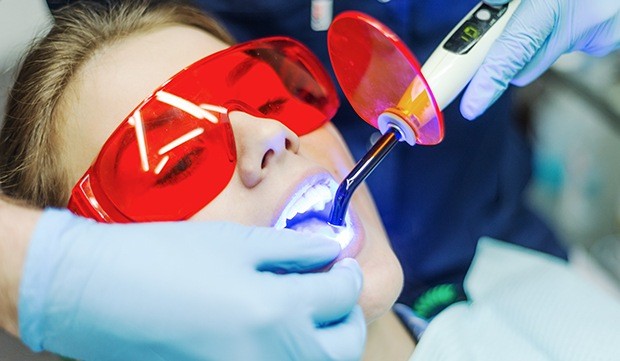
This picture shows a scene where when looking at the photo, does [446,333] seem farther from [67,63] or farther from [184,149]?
[67,63]

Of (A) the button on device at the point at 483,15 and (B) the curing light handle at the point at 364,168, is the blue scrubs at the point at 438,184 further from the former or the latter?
(B) the curing light handle at the point at 364,168

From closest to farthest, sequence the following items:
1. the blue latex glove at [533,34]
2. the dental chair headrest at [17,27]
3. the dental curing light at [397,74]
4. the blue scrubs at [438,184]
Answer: the dental curing light at [397,74]
the blue latex glove at [533,34]
the dental chair headrest at [17,27]
the blue scrubs at [438,184]

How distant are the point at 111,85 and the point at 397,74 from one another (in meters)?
0.49

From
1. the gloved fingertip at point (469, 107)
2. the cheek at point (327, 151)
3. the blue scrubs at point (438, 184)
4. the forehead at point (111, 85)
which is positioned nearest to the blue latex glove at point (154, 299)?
the forehead at point (111, 85)

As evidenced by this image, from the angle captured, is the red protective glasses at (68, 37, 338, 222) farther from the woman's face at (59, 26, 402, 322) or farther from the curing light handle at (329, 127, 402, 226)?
the curing light handle at (329, 127, 402, 226)

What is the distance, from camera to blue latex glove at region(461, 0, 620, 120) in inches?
45.9

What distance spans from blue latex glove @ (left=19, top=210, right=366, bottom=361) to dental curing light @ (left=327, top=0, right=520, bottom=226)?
0.84ft

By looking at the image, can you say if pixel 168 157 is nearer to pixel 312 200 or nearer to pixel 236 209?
pixel 236 209

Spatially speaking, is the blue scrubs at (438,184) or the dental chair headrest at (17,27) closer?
the dental chair headrest at (17,27)

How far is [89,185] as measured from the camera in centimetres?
105

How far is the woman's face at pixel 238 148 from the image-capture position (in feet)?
3.42

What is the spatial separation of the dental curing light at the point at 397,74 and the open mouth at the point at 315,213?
0.02 meters

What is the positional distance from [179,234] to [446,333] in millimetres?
599

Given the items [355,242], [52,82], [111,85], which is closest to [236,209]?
[355,242]
